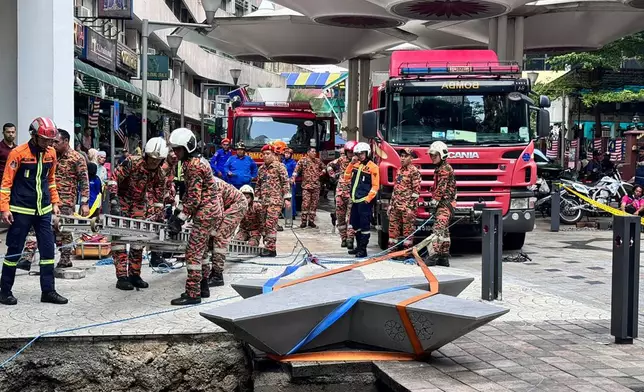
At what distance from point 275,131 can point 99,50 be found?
5264 millimetres

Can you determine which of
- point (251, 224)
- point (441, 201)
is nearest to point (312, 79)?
point (251, 224)

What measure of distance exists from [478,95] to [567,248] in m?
3.67

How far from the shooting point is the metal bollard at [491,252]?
878 centimetres

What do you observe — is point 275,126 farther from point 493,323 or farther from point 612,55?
point 612,55

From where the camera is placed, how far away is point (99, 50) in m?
22.5

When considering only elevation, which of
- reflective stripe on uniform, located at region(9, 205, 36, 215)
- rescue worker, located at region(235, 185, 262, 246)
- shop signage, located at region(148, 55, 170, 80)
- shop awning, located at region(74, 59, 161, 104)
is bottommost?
rescue worker, located at region(235, 185, 262, 246)

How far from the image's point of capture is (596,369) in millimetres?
6043

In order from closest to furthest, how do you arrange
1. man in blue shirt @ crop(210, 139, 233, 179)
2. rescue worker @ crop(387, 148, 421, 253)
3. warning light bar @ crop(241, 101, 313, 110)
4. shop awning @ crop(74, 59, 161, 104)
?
rescue worker @ crop(387, 148, 421, 253)
man in blue shirt @ crop(210, 139, 233, 179)
shop awning @ crop(74, 59, 161, 104)
warning light bar @ crop(241, 101, 313, 110)

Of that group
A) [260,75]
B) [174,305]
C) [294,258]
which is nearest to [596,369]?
[174,305]

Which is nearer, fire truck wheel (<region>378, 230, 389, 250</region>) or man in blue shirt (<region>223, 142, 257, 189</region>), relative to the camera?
fire truck wheel (<region>378, 230, 389, 250</region>)

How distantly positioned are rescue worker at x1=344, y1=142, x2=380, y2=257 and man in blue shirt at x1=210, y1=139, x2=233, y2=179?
5.96m

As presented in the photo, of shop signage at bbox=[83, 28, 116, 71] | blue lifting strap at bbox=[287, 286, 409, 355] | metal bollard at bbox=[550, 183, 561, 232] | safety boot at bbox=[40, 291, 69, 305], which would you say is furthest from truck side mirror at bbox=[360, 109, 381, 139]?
shop signage at bbox=[83, 28, 116, 71]

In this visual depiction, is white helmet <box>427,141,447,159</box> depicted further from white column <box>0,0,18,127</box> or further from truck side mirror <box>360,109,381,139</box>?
white column <box>0,0,18,127</box>

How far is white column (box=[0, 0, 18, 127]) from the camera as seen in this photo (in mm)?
15109
